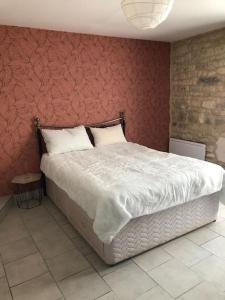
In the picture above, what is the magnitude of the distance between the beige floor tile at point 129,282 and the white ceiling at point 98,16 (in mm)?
2474

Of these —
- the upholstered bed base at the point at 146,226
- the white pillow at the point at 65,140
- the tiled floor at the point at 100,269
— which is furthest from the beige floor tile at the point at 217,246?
the white pillow at the point at 65,140

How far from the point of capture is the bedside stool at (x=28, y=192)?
3.23 metres

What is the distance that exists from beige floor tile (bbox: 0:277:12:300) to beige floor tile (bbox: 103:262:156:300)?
2.36ft

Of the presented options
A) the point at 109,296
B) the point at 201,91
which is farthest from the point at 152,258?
the point at 201,91

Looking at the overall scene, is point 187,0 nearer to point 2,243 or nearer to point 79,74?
point 79,74

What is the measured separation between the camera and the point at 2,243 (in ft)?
8.02

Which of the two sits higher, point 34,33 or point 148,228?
point 34,33

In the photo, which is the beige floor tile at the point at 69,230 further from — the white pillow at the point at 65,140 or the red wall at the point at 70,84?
the red wall at the point at 70,84

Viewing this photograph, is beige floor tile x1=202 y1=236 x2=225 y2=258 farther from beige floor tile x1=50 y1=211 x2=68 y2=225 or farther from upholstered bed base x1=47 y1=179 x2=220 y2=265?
beige floor tile x1=50 y1=211 x2=68 y2=225

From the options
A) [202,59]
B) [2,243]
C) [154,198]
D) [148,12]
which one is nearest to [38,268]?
[2,243]

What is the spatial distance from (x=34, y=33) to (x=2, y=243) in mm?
2644

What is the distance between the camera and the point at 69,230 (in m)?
2.64

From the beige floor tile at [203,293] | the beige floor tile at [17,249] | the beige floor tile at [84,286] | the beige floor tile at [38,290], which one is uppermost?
the beige floor tile at [17,249]

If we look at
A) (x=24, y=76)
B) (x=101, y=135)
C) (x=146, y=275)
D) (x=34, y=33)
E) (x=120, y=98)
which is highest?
(x=34, y=33)
